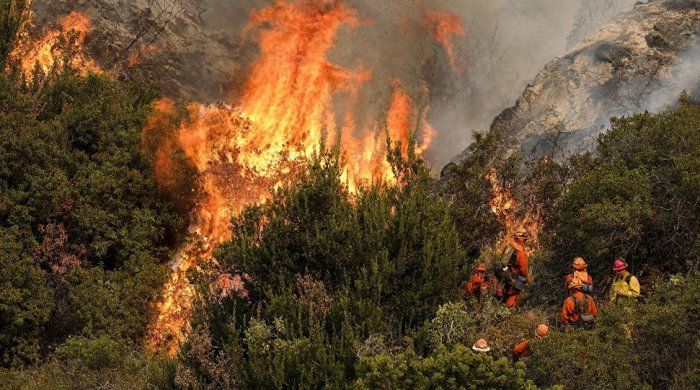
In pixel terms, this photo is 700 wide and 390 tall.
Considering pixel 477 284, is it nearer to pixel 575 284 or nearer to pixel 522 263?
pixel 522 263

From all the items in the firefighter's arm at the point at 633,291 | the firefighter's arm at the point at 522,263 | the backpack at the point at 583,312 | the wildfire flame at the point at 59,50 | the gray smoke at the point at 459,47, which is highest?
the gray smoke at the point at 459,47

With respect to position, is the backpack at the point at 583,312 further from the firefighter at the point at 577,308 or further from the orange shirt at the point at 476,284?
the orange shirt at the point at 476,284

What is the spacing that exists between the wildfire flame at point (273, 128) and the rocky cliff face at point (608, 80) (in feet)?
15.3

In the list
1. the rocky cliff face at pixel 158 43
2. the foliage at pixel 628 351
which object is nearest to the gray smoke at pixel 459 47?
the rocky cliff face at pixel 158 43

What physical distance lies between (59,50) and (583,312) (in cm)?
2600

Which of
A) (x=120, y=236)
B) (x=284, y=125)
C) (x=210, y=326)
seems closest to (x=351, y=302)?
(x=210, y=326)

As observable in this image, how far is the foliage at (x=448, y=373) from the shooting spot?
13.4m

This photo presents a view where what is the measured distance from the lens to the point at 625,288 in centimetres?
1702

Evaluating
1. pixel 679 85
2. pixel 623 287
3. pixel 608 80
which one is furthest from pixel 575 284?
pixel 608 80

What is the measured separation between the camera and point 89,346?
2091 centimetres

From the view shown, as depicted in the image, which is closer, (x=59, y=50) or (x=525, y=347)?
(x=525, y=347)

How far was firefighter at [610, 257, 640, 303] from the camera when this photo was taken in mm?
16875

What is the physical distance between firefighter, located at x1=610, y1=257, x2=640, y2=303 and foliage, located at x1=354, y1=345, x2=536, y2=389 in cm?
419

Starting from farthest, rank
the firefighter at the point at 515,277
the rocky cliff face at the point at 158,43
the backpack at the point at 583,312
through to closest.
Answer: the rocky cliff face at the point at 158,43 → the firefighter at the point at 515,277 → the backpack at the point at 583,312
